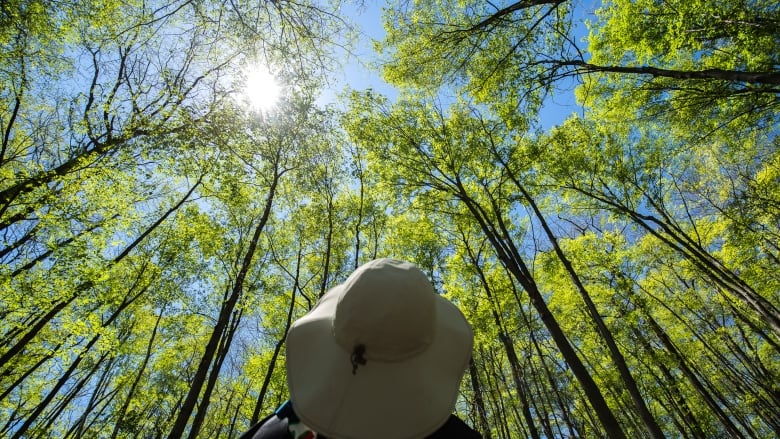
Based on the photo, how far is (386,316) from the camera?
0.97 metres

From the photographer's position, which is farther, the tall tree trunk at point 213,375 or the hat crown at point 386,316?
the tall tree trunk at point 213,375

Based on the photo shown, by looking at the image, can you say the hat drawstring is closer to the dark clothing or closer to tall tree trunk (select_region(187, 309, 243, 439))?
the dark clothing

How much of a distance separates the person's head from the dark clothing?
8.4 inches

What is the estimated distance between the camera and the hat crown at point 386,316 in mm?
973

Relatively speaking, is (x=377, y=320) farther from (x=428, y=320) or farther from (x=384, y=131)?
(x=384, y=131)

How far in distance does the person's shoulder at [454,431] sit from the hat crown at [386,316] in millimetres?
521

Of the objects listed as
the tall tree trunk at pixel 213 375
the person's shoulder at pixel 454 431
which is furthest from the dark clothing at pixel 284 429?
the tall tree trunk at pixel 213 375

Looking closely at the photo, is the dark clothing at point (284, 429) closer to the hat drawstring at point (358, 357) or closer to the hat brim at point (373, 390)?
the hat brim at point (373, 390)

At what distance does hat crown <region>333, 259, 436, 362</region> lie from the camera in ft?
3.19

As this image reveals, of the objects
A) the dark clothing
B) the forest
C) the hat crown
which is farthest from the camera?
the forest

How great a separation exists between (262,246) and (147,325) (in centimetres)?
839

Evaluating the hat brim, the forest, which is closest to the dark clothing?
the hat brim

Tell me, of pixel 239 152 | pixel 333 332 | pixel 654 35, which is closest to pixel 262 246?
pixel 239 152

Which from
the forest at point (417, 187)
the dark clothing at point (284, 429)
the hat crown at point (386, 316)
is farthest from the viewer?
the forest at point (417, 187)
